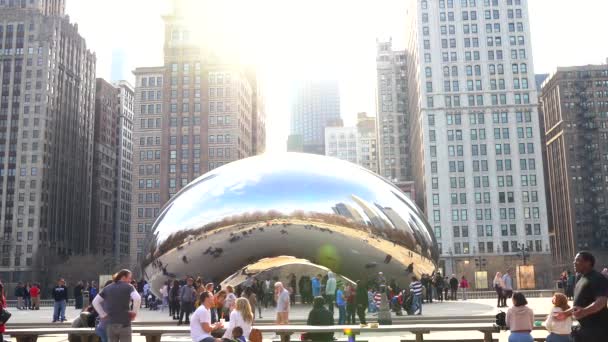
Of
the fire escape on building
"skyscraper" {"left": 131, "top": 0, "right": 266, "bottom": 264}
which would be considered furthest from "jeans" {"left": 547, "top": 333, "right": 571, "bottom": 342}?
the fire escape on building

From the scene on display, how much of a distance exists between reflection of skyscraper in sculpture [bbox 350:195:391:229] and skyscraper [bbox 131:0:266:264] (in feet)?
257

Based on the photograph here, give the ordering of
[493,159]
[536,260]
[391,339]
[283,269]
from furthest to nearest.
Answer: [493,159] < [536,260] < [283,269] < [391,339]

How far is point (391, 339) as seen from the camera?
41.2ft

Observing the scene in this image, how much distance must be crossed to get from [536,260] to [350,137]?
326ft

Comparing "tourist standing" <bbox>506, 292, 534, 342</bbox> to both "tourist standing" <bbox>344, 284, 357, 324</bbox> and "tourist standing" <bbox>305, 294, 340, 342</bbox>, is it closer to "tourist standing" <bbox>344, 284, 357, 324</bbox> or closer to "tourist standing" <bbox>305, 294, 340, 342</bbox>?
"tourist standing" <bbox>305, 294, 340, 342</bbox>

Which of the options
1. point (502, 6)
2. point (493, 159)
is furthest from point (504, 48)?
point (493, 159)

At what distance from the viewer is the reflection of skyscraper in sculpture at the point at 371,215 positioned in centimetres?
1686

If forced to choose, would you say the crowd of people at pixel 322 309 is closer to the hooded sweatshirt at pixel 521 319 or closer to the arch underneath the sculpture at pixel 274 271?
the hooded sweatshirt at pixel 521 319

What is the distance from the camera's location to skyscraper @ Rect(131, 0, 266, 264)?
96188 mm

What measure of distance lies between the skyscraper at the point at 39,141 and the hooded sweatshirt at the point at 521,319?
9259 cm

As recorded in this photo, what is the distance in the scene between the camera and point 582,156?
109m

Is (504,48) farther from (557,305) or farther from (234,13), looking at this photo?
(557,305)

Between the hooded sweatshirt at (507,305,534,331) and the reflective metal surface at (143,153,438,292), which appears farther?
the reflective metal surface at (143,153,438,292)

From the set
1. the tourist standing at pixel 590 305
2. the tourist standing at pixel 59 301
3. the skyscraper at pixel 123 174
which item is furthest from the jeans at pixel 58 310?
the skyscraper at pixel 123 174
